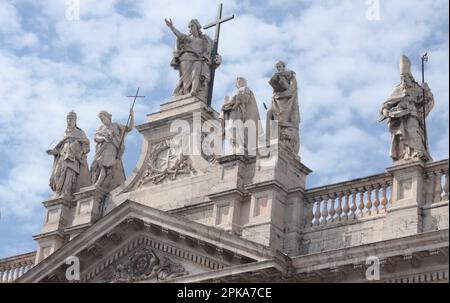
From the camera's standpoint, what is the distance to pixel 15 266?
1187 inches

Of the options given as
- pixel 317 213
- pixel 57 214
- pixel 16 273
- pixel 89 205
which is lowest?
pixel 16 273

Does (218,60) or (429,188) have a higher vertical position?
(218,60)

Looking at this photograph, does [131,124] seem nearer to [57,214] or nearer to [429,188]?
[57,214]

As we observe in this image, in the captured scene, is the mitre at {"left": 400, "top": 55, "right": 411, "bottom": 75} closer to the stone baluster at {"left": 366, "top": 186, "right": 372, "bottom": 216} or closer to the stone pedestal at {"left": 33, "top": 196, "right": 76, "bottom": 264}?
the stone baluster at {"left": 366, "top": 186, "right": 372, "bottom": 216}

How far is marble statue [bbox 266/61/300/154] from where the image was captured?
26.8 meters

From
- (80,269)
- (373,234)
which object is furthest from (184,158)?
(373,234)

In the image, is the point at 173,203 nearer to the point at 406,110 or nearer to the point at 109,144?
the point at 109,144

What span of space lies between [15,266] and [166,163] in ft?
14.7

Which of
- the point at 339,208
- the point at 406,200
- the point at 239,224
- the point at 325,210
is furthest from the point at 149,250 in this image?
the point at 406,200

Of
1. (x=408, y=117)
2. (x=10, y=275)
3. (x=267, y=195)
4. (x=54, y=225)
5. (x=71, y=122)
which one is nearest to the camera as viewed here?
(x=408, y=117)

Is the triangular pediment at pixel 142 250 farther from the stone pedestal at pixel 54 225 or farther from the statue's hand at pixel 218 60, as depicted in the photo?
the statue's hand at pixel 218 60

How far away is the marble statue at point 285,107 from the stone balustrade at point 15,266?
6840 mm

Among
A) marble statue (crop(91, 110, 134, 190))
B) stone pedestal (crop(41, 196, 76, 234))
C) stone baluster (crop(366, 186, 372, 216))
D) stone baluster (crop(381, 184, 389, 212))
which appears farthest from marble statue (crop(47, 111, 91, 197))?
stone baluster (crop(381, 184, 389, 212))

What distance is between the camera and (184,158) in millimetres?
28359
